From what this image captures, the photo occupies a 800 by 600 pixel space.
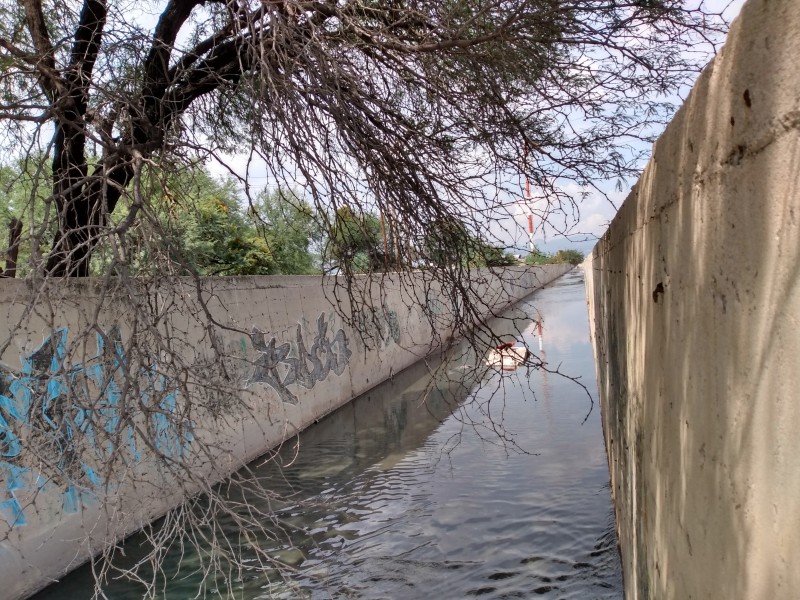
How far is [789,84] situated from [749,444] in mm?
708

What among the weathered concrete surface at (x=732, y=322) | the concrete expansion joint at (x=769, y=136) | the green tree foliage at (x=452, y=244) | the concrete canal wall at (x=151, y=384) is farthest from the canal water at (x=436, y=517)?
the concrete expansion joint at (x=769, y=136)

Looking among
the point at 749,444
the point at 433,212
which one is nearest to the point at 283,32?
the point at 433,212

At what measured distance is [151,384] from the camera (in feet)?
10.5

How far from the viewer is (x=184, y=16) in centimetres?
695

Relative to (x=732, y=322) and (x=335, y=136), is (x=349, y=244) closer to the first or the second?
(x=335, y=136)

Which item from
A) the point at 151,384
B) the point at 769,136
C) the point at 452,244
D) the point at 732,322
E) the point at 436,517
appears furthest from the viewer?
the point at 436,517

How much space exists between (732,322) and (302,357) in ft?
A: 33.3

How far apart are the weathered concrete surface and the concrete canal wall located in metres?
1.86

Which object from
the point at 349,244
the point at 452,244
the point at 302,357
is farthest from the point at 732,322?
the point at 302,357

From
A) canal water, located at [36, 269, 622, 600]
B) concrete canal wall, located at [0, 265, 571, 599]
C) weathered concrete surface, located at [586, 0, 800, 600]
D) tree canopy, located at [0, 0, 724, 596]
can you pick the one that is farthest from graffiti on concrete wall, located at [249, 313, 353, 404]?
weathered concrete surface, located at [586, 0, 800, 600]

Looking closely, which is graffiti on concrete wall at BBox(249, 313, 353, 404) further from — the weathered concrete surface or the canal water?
the weathered concrete surface

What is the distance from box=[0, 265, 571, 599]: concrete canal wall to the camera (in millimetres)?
3204

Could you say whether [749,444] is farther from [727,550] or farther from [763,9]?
[763,9]

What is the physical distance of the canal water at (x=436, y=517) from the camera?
5246 mm
